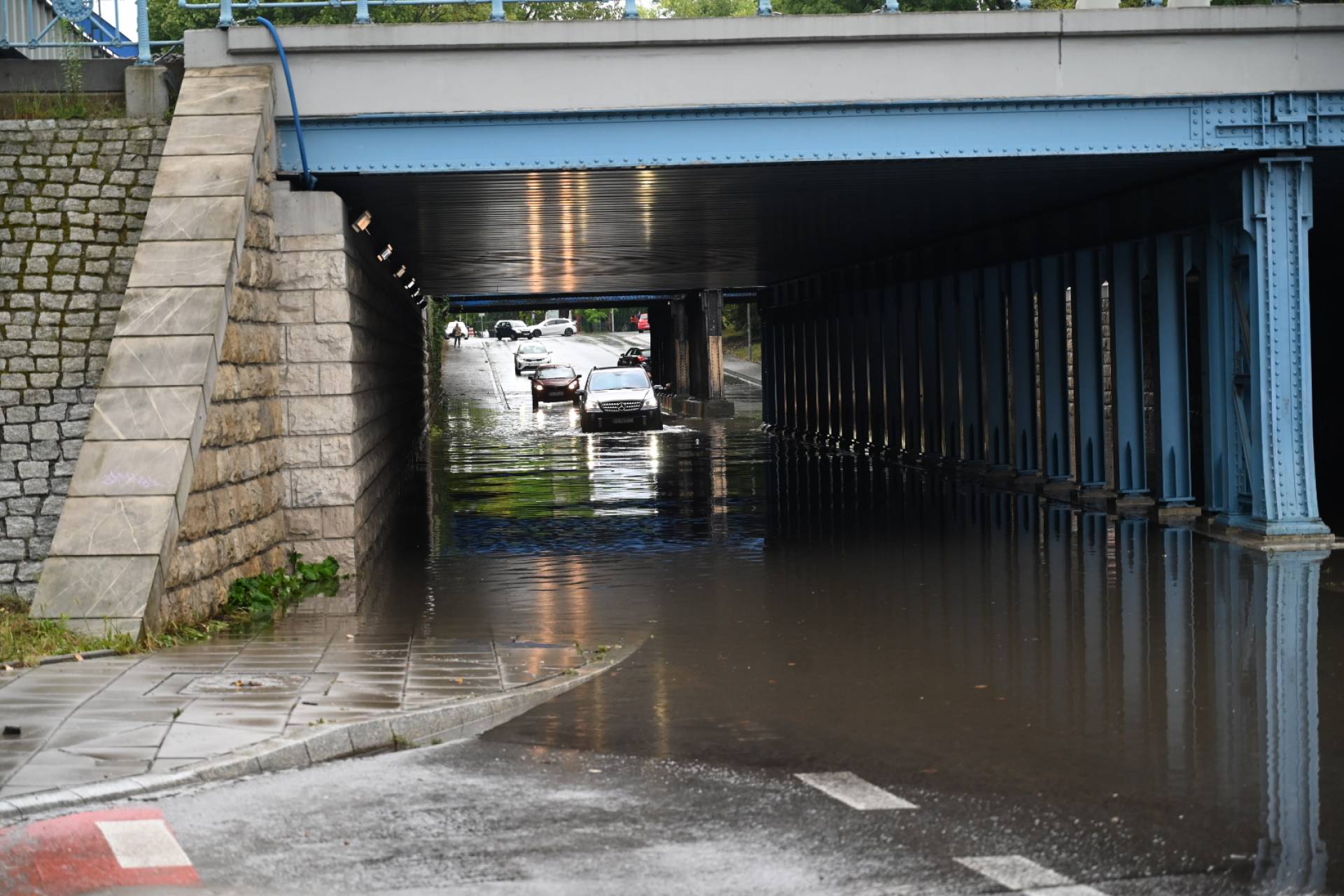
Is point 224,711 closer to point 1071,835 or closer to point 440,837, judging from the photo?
point 440,837

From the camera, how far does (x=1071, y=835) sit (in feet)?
20.3

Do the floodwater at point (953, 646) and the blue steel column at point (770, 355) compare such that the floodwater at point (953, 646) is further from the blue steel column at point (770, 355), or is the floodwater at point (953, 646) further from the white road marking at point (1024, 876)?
the blue steel column at point (770, 355)

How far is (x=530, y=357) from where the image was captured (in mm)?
76000

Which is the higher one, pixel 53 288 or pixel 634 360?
pixel 634 360

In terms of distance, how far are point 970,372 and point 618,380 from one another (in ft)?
64.3

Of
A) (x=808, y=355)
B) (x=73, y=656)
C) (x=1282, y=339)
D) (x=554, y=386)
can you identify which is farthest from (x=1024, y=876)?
(x=554, y=386)

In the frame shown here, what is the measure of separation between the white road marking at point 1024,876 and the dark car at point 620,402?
36226 millimetres

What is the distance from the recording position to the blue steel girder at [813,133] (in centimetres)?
1436

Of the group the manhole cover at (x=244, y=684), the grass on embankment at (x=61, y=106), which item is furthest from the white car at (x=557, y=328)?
the manhole cover at (x=244, y=684)

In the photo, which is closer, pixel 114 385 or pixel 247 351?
pixel 114 385

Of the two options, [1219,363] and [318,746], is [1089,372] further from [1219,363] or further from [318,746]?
Answer: [318,746]

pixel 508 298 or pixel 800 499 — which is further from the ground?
pixel 508 298

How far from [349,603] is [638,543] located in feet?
15.5

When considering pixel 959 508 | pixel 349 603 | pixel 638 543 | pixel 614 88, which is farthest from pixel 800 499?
pixel 349 603
